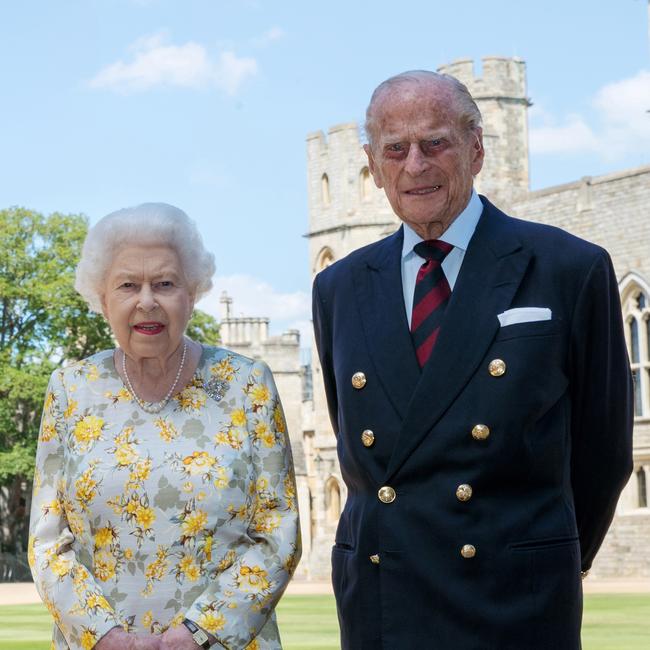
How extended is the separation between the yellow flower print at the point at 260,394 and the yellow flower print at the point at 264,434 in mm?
80

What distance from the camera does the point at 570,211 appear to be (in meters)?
30.2

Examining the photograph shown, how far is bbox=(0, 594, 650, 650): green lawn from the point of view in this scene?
41.5ft

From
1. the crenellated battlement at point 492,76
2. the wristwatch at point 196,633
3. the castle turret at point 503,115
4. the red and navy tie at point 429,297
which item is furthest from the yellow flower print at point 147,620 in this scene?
the crenellated battlement at point 492,76

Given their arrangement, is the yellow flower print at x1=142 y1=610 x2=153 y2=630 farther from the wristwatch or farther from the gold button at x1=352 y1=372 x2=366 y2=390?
the gold button at x1=352 y1=372 x2=366 y2=390

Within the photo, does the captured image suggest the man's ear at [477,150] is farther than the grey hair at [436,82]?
Yes

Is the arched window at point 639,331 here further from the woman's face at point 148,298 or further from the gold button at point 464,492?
the gold button at point 464,492

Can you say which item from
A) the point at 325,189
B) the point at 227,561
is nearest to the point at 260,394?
the point at 227,561

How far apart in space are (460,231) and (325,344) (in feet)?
1.91

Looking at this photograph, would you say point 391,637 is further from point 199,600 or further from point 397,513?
point 199,600

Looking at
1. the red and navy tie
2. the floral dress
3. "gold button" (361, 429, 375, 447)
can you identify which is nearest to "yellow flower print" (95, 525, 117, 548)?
the floral dress

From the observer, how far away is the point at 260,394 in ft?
14.9

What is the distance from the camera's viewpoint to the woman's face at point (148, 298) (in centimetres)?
438

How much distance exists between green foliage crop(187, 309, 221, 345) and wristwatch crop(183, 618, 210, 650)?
3939cm

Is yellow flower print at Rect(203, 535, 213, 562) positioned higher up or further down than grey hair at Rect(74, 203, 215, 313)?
further down
